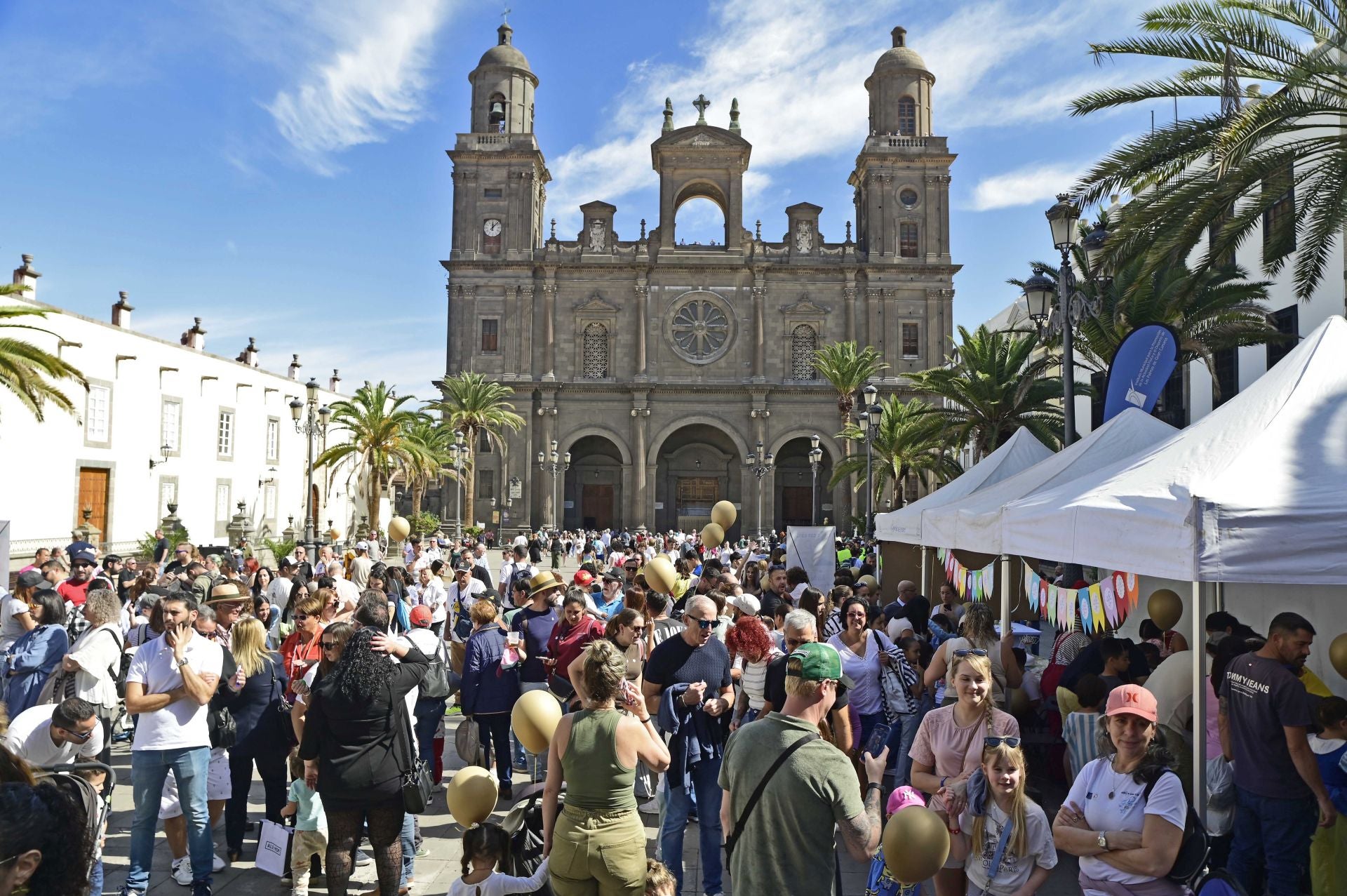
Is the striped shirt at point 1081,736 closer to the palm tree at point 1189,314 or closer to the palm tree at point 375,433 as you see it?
the palm tree at point 1189,314

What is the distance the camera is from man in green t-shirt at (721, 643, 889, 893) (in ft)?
12.0

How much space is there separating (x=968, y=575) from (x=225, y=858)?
9.26m

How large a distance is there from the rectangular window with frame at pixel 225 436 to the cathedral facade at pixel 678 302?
44.1 feet

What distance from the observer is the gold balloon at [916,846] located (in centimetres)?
362

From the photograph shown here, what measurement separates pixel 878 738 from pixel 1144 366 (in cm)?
644

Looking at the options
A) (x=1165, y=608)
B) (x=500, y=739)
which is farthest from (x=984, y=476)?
(x=500, y=739)

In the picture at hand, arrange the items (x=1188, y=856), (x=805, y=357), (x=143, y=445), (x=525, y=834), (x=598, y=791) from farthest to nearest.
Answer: (x=805, y=357)
(x=143, y=445)
(x=525, y=834)
(x=598, y=791)
(x=1188, y=856)

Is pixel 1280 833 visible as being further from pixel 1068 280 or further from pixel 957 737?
pixel 1068 280

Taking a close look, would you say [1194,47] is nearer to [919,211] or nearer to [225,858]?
[225,858]

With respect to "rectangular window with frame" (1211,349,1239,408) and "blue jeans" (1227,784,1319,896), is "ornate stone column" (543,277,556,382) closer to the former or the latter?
"rectangular window with frame" (1211,349,1239,408)

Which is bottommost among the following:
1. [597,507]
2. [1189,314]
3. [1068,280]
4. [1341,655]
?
[1341,655]

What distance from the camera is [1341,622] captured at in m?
8.58

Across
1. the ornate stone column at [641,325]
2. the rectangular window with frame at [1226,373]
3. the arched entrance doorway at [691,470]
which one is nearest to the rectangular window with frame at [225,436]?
the ornate stone column at [641,325]

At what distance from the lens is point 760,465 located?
45.2m
